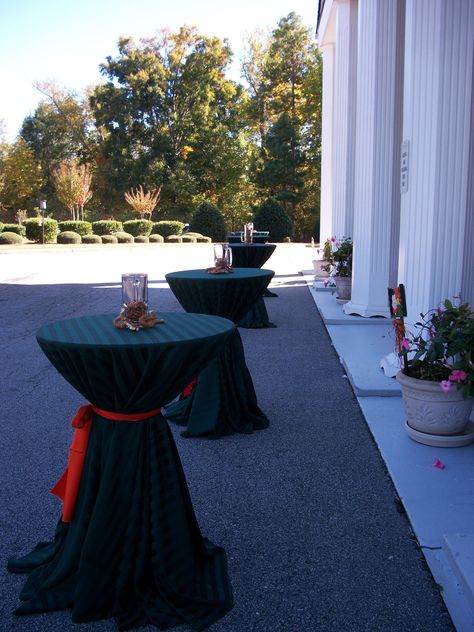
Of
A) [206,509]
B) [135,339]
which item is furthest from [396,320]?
[135,339]

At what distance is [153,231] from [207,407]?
32.0 meters

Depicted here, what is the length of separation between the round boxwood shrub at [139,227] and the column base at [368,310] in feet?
88.8

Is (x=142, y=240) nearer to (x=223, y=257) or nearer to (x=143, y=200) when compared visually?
(x=143, y=200)

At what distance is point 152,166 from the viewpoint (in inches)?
1654

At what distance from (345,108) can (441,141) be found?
6.71m

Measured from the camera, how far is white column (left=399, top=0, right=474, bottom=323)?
4.32m

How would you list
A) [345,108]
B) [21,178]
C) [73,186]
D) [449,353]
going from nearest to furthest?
[449,353]
[345,108]
[73,186]
[21,178]

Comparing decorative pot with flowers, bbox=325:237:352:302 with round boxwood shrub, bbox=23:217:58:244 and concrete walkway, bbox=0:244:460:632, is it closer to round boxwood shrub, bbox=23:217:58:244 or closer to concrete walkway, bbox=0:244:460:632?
concrete walkway, bbox=0:244:460:632

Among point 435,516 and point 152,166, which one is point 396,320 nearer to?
point 435,516

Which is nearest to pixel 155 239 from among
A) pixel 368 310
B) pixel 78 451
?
pixel 368 310

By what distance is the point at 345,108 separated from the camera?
35.0ft

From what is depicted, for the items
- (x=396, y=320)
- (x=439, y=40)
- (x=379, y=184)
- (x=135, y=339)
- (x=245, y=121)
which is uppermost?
(x=245, y=121)

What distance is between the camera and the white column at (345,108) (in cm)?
1034

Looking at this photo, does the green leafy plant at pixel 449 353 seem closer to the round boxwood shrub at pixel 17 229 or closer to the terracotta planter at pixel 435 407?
the terracotta planter at pixel 435 407
